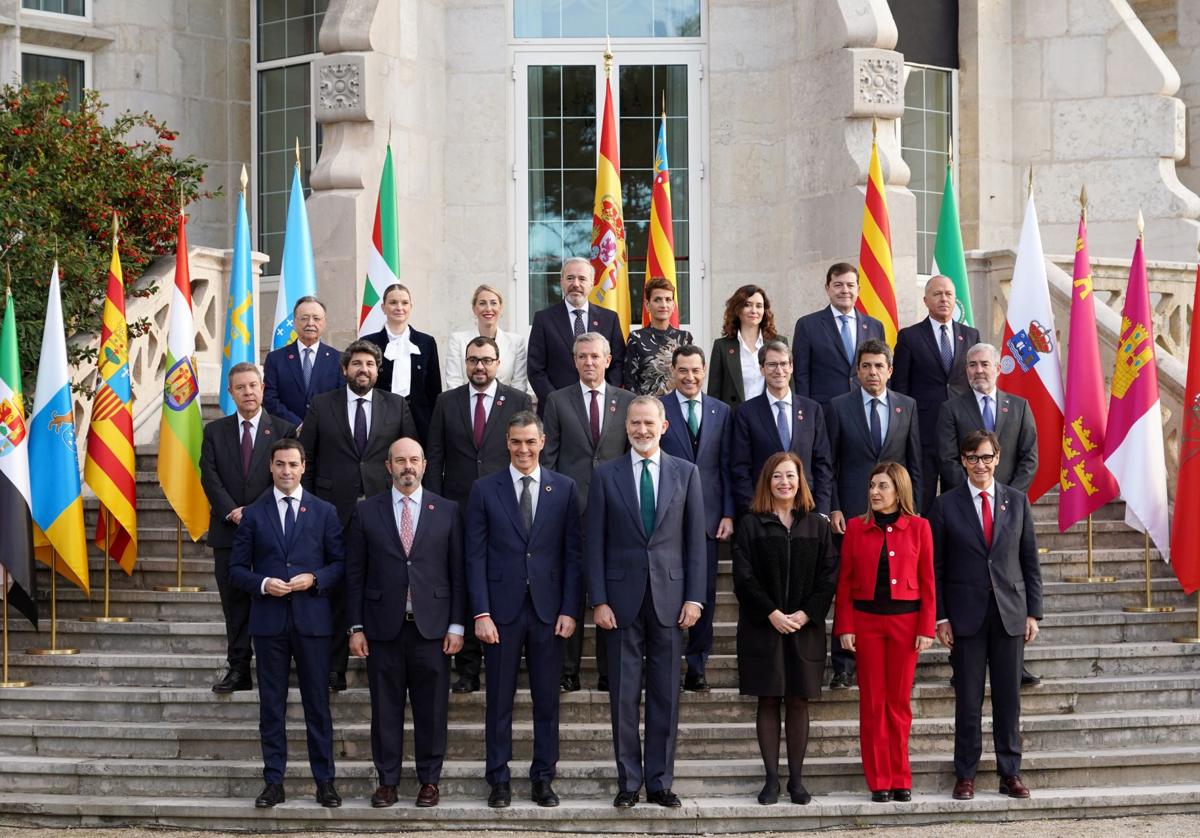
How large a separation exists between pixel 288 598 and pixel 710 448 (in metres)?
2.53

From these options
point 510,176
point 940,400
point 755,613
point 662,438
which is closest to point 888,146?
point 510,176

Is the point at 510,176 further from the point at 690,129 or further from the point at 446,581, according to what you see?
the point at 446,581

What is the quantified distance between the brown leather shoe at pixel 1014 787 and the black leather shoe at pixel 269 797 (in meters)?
3.84

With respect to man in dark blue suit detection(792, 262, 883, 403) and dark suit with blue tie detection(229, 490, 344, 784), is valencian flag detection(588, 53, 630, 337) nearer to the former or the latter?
Result: man in dark blue suit detection(792, 262, 883, 403)

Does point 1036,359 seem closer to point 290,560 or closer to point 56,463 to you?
point 290,560

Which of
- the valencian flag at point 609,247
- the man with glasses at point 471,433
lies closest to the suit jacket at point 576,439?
the man with glasses at point 471,433

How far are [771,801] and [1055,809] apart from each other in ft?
4.99

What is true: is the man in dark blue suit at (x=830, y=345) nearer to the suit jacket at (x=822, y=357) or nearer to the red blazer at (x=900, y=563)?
the suit jacket at (x=822, y=357)

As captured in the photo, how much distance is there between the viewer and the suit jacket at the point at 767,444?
970 centimetres

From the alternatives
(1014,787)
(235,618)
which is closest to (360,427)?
(235,618)

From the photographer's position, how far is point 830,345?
10664mm

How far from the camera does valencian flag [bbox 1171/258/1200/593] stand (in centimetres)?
1081

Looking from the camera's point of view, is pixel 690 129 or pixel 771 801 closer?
pixel 771 801

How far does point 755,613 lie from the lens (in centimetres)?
899
